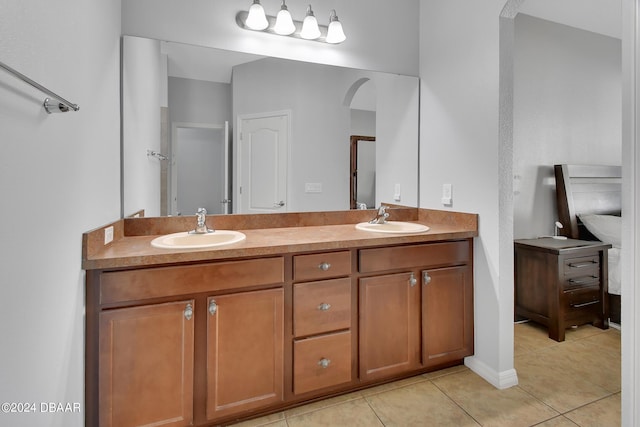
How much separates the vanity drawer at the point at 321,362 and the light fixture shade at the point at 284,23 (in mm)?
1762

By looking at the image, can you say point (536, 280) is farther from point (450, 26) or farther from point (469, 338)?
point (450, 26)

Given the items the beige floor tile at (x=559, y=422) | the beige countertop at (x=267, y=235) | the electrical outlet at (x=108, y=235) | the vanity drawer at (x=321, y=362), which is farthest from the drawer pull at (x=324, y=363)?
the electrical outlet at (x=108, y=235)

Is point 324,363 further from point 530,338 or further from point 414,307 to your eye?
point 530,338

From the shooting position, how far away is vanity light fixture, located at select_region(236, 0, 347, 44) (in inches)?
77.9

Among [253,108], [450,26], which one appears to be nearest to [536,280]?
[450,26]

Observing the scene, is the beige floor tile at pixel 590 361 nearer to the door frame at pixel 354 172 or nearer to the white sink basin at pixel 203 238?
the door frame at pixel 354 172

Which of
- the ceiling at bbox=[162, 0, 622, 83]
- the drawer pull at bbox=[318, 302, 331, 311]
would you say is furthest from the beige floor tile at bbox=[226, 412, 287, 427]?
the ceiling at bbox=[162, 0, 622, 83]

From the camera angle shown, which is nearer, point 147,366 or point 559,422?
point 147,366

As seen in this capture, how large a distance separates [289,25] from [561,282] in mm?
2575

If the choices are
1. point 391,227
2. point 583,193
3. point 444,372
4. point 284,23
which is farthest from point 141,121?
point 583,193

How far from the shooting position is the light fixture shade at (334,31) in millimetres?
2164

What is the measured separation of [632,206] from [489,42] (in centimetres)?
119

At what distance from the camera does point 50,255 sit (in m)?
0.98

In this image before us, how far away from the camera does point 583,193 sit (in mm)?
3152
